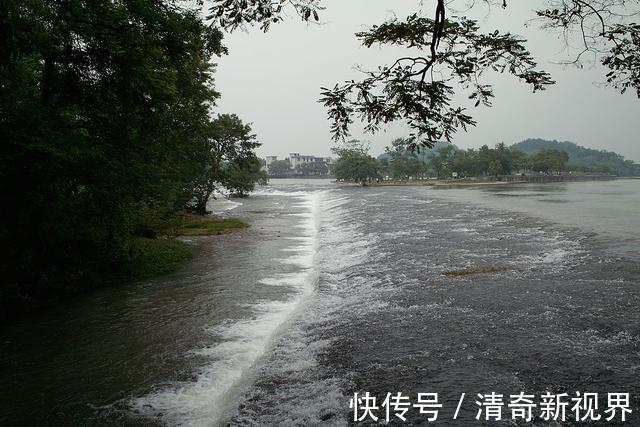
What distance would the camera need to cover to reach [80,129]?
31.2 ft

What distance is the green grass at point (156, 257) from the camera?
14.0 m

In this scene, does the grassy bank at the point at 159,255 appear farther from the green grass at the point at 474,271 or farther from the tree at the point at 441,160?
the tree at the point at 441,160

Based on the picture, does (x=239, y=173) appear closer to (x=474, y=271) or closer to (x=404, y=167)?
(x=474, y=271)

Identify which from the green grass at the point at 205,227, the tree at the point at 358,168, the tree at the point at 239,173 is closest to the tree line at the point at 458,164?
the tree at the point at 358,168

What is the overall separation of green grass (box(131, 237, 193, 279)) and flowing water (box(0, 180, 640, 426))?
0.85 meters

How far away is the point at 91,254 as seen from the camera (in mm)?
13180

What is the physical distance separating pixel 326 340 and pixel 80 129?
717 centimetres

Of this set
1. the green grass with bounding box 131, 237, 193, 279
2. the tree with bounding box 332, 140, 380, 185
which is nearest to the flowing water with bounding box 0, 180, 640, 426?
the green grass with bounding box 131, 237, 193, 279

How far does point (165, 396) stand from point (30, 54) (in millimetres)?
8589

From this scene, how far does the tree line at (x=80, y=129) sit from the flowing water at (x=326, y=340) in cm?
173

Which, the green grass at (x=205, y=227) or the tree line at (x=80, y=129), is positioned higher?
the tree line at (x=80, y=129)

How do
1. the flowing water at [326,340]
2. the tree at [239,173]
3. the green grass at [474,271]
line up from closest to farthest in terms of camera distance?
the flowing water at [326,340]
the green grass at [474,271]
the tree at [239,173]

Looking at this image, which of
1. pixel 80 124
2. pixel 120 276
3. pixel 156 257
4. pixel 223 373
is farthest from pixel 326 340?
pixel 156 257

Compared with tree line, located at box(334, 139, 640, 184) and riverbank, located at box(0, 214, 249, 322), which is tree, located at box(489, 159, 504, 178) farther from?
riverbank, located at box(0, 214, 249, 322)
